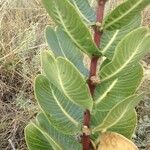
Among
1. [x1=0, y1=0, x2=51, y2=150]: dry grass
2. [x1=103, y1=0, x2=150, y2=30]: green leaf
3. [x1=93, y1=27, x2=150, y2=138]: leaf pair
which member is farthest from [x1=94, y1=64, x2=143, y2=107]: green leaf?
[x1=0, y1=0, x2=51, y2=150]: dry grass

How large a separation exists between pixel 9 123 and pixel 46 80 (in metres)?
1.54

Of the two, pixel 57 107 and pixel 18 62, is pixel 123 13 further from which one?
pixel 18 62

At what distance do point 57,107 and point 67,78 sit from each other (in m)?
0.18

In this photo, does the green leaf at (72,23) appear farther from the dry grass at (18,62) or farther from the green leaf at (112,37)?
the dry grass at (18,62)

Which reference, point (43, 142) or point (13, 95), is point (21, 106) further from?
point (43, 142)

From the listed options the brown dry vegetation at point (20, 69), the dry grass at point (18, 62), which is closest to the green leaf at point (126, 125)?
the brown dry vegetation at point (20, 69)

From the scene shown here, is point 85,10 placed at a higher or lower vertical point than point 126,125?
higher

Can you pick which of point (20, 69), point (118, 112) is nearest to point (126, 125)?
point (118, 112)

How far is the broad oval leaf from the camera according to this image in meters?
1.20

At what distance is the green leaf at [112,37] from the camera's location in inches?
44.4

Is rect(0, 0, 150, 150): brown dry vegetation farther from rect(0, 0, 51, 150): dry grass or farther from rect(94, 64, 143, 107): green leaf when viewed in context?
rect(94, 64, 143, 107): green leaf

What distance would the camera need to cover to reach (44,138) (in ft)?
4.15

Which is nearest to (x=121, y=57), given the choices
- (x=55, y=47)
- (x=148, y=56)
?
(x=55, y=47)

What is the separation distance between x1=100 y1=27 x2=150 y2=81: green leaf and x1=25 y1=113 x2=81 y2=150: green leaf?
0.25 m
